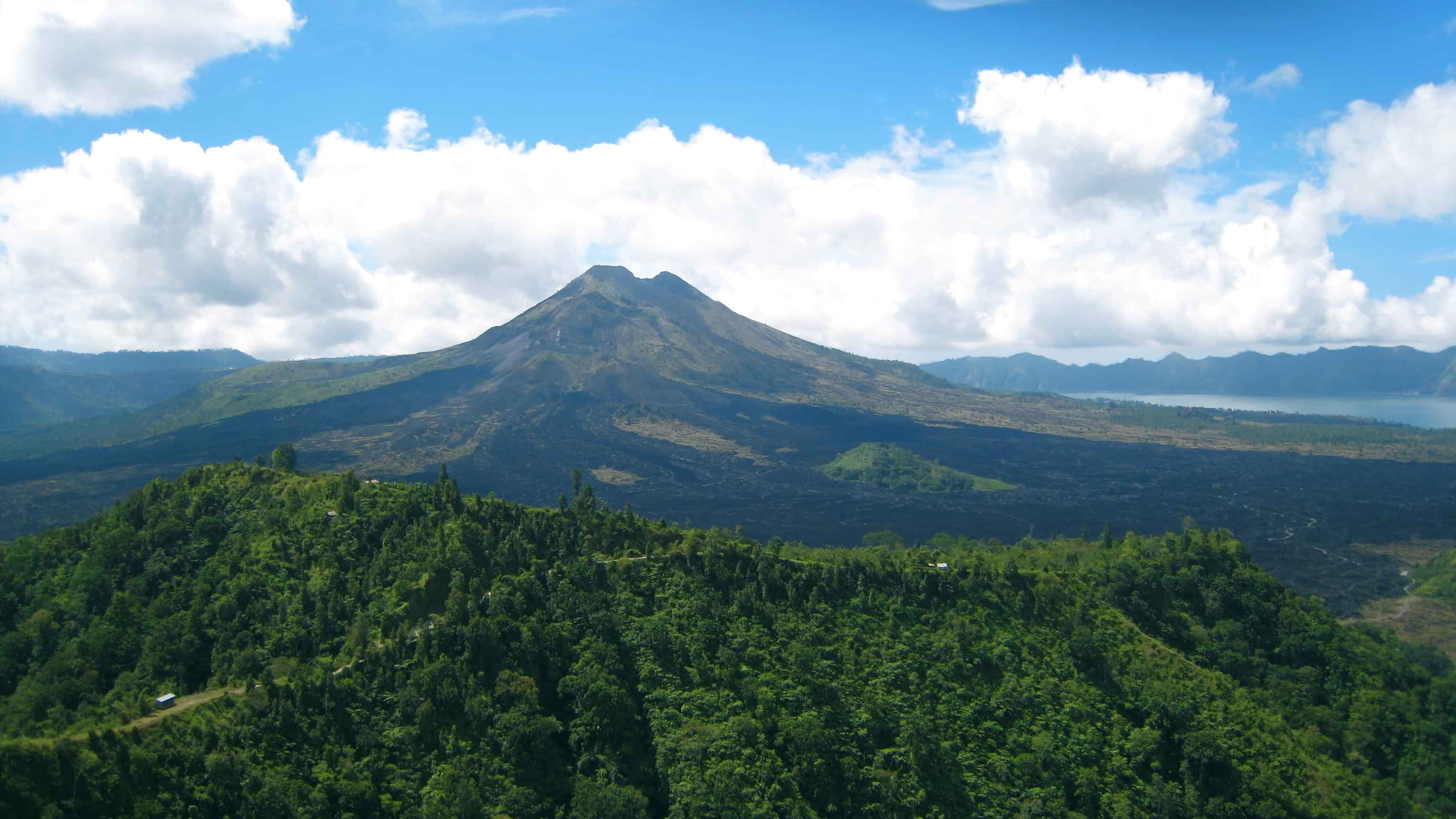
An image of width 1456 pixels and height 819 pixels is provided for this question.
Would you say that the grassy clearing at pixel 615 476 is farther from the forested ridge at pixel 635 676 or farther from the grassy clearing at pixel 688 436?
the forested ridge at pixel 635 676

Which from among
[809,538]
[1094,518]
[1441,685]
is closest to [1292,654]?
[1441,685]

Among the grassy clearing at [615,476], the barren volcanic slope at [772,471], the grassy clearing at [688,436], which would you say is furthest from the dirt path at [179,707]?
the grassy clearing at [688,436]

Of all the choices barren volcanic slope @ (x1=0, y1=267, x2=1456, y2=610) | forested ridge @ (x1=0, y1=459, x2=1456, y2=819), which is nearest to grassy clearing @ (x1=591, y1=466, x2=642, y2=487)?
barren volcanic slope @ (x1=0, y1=267, x2=1456, y2=610)

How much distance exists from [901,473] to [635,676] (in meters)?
121

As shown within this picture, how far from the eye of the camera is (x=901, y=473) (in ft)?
511

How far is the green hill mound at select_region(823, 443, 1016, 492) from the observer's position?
15000cm

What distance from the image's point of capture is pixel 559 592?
4322 cm

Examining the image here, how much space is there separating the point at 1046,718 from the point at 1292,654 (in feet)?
62.5

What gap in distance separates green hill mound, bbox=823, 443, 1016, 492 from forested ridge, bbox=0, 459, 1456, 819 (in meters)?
94.8

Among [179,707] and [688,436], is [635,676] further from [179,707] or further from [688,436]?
[688,436]

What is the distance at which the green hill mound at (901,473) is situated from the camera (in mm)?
150000

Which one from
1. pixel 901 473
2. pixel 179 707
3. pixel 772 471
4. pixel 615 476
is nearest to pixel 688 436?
pixel 772 471

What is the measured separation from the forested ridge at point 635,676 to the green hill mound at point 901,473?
311 ft

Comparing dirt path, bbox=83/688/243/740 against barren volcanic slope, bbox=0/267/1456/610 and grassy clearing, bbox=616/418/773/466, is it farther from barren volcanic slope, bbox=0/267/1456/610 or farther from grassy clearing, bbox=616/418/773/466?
grassy clearing, bbox=616/418/773/466
